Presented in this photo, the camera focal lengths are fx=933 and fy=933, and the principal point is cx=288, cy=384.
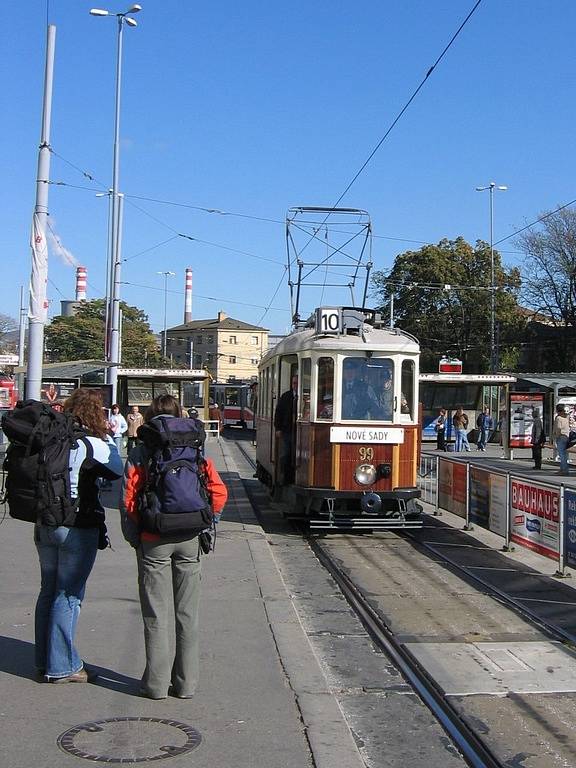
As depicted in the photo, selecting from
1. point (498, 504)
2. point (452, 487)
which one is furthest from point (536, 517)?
point (452, 487)

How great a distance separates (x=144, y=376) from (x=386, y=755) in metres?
31.8

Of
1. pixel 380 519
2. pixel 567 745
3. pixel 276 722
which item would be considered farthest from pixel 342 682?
pixel 380 519

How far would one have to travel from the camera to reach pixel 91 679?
18.1ft

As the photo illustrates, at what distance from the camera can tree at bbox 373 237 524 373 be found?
55531 mm

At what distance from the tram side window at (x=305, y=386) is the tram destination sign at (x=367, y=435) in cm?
57

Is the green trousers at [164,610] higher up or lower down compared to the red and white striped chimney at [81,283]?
lower down

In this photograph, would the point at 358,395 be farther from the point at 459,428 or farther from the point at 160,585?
the point at 459,428

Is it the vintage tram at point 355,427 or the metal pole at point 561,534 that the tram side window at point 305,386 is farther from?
the metal pole at point 561,534

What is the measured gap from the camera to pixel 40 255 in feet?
47.0

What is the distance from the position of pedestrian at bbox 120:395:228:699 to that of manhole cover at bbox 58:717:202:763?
353 mm

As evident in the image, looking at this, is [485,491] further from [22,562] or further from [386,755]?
[386,755]

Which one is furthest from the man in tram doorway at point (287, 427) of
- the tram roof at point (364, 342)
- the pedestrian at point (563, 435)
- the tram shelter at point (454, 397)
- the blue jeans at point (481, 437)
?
the tram shelter at point (454, 397)

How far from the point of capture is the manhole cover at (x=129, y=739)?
444cm

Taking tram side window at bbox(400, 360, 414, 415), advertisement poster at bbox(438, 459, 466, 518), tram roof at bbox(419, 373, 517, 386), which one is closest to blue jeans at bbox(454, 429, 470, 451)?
tram roof at bbox(419, 373, 517, 386)
